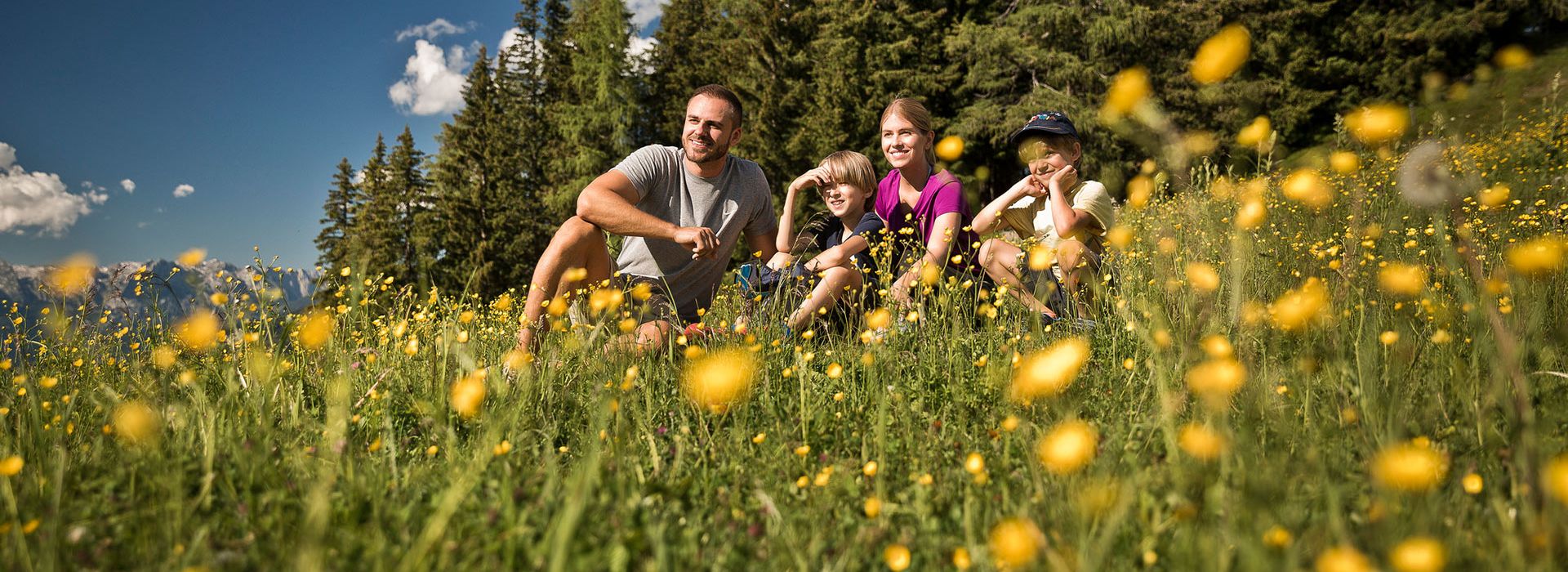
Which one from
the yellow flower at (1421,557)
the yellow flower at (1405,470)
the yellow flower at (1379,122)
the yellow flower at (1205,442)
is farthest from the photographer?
the yellow flower at (1379,122)

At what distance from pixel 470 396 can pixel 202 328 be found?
0.82m

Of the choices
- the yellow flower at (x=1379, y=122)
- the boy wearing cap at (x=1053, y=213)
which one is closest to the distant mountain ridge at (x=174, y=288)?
the boy wearing cap at (x=1053, y=213)

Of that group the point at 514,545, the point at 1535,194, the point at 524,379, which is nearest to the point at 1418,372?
the point at 514,545

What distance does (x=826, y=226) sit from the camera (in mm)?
3818

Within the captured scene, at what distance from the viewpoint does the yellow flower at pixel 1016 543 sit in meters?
0.90

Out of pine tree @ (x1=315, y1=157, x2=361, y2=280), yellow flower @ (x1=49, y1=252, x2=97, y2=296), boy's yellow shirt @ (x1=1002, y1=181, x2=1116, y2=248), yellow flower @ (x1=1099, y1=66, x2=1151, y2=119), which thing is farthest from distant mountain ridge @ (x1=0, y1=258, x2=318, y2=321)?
pine tree @ (x1=315, y1=157, x2=361, y2=280)

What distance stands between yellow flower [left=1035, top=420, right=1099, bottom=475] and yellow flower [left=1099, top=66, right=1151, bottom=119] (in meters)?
0.54

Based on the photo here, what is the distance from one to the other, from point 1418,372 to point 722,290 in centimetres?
325

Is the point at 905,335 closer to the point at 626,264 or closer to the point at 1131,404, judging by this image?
the point at 1131,404

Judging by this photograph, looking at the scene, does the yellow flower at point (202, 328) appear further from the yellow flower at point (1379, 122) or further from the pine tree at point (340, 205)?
the pine tree at point (340, 205)

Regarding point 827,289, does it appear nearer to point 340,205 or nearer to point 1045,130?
point 1045,130

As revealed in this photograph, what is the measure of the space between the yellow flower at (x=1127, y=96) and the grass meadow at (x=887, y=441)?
0.18ft

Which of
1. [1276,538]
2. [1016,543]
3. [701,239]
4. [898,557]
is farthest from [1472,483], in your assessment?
[701,239]

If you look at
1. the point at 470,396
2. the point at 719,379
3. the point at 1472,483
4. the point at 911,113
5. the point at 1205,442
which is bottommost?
the point at 1472,483
